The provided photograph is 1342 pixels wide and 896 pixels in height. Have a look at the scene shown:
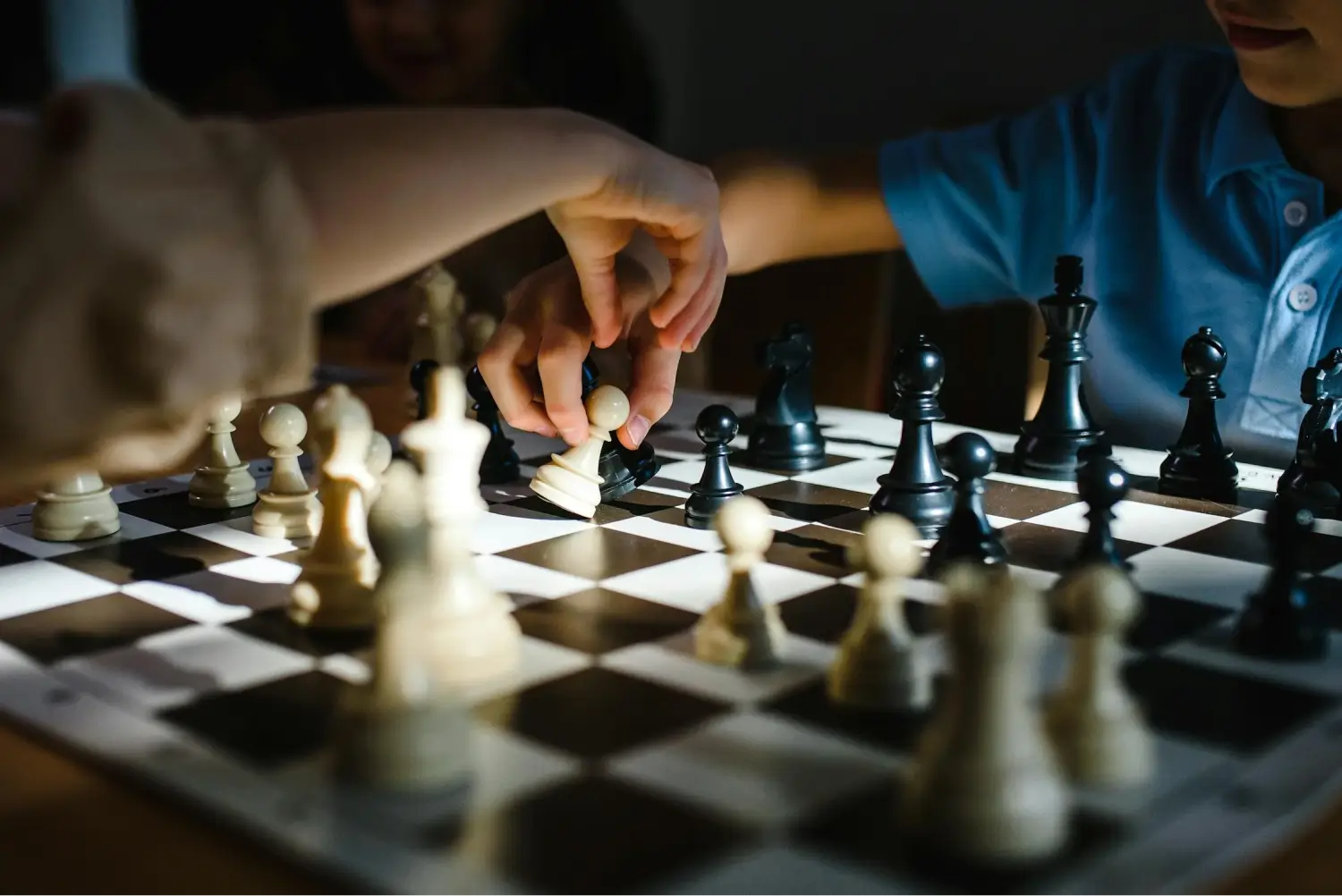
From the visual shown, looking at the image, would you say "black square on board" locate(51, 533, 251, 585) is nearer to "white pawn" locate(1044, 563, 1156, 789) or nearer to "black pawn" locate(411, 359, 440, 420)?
"black pawn" locate(411, 359, 440, 420)

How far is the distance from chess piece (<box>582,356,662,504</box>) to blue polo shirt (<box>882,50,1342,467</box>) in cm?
73

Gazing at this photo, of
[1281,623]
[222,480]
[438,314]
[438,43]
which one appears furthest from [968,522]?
[438,43]

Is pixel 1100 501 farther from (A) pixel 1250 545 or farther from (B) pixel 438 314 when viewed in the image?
(B) pixel 438 314

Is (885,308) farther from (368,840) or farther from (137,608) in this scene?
(368,840)

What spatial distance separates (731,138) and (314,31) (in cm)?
120

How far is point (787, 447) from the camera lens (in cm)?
142

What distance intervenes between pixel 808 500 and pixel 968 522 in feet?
0.89

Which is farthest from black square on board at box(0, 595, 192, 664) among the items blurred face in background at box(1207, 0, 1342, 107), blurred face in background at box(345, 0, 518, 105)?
blurred face in background at box(345, 0, 518, 105)

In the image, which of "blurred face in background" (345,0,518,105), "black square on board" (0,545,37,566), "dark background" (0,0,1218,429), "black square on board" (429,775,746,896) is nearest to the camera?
"black square on board" (429,775,746,896)

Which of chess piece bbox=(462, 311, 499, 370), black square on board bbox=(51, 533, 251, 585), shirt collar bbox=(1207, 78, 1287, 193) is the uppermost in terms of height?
shirt collar bbox=(1207, 78, 1287, 193)

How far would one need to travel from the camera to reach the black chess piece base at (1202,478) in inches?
49.4

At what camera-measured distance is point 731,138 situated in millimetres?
3777

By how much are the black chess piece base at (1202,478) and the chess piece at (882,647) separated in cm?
59

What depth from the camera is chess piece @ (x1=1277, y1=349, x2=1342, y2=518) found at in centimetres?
118
